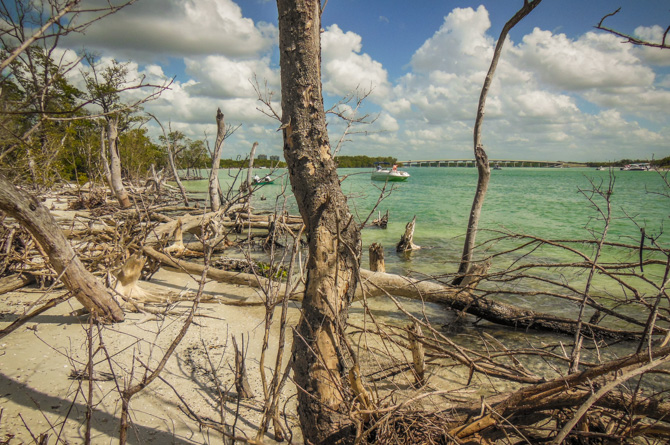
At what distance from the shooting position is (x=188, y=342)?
4848 mm

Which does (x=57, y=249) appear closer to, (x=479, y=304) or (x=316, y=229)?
(x=316, y=229)

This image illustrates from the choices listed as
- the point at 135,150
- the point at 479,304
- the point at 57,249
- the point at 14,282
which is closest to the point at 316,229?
the point at 57,249

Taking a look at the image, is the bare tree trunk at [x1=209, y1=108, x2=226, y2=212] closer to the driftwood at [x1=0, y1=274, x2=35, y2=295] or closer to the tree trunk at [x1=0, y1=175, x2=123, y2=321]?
the driftwood at [x1=0, y1=274, x2=35, y2=295]

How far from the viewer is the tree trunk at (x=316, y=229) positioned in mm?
2299

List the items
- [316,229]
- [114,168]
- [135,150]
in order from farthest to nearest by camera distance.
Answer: [135,150]
[114,168]
[316,229]

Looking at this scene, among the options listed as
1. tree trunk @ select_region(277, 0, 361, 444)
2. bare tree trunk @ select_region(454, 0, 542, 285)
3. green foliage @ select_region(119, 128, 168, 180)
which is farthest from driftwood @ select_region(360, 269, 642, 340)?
green foliage @ select_region(119, 128, 168, 180)

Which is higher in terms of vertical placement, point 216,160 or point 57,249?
point 216,160

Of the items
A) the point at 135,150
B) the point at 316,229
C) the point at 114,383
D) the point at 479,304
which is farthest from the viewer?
the point at 135,150

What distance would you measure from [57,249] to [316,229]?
3.45 metres

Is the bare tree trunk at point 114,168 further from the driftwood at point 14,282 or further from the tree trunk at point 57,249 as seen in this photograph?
the tree trunk at point 57,249

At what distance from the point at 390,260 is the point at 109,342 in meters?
8.26

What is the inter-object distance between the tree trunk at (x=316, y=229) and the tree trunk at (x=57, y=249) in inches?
97.6

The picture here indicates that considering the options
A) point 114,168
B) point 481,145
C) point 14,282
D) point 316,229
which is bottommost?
point 14,282

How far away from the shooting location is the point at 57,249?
3943mm
